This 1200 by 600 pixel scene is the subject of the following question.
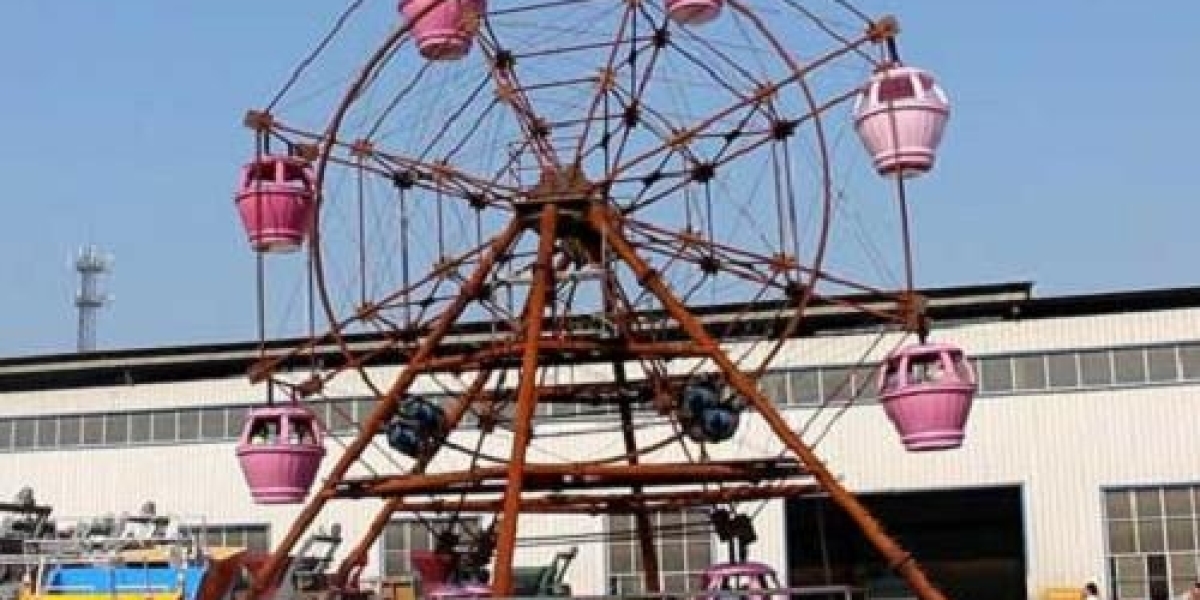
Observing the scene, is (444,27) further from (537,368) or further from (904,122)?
(904,122)

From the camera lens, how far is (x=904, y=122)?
2086 centimetres

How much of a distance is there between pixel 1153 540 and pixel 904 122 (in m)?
26.8

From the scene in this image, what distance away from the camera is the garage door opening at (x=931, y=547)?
176ft

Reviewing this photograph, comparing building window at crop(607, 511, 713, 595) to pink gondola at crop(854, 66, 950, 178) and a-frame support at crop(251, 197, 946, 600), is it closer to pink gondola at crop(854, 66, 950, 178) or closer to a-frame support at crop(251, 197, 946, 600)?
a-frame support at crop(251, 197, 946, 600)

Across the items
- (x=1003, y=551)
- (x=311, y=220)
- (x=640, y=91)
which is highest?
(x=640, y=91)

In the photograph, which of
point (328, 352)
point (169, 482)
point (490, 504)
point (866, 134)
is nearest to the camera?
point (866, 134)

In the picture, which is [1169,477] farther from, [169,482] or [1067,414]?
[169,482]

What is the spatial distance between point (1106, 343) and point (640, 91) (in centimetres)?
2416

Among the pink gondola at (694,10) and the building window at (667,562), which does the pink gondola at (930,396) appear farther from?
the building window at (667,562)

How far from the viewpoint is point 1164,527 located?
146 feet

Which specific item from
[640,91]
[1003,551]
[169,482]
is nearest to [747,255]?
[640,91]

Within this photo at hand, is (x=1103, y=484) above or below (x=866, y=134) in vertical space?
below

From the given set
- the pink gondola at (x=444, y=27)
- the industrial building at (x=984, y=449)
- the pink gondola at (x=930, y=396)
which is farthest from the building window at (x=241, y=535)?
the pink gondola at (x=930, y=396)

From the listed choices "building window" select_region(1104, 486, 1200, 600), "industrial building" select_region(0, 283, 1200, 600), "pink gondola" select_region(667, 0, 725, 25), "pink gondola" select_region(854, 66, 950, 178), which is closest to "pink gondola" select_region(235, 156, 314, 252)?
"pink gondola" select_region(667, 0, 725, 25)
